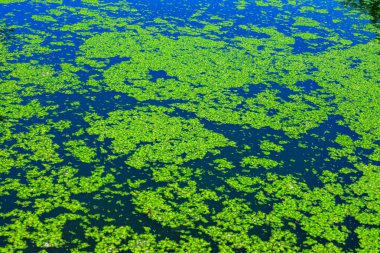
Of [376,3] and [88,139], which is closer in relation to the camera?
[88,139]

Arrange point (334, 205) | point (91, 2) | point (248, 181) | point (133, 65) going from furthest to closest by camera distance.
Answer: point (91, 2) < point (133, 65) < point (248, 181) < point (334, 205)

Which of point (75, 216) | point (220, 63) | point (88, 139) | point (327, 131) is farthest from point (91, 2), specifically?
point (75, 216)

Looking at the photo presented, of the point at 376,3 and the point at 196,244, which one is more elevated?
the point at 376,3

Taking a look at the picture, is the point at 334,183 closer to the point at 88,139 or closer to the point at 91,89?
the point at 88,139

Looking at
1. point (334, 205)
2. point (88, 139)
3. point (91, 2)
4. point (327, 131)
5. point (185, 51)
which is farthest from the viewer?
point (91, 2)

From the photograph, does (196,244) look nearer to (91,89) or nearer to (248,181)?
(248,181)

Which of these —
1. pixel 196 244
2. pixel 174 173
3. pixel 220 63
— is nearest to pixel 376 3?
pixel 220 63
